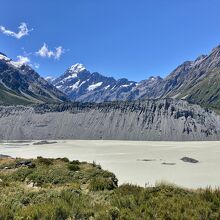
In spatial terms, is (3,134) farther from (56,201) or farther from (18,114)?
(56,201)

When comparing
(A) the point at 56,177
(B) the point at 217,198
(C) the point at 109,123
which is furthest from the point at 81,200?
(C) the point at 109,123

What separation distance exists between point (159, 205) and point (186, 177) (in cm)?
3600

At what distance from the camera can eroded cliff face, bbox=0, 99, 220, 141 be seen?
13225 cm

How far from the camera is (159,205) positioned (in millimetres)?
11562

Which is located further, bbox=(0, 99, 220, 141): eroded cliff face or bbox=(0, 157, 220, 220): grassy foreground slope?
bbox=(0, 99, 220, 141): eroded cliff face

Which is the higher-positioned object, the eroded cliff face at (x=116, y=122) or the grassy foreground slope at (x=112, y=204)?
the eroded cliff face at (x=116, y=122)

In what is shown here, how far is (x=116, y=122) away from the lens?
141125mm

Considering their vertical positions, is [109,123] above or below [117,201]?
above

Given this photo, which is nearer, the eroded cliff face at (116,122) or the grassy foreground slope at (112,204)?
the grassy foreground slope at (112,204)

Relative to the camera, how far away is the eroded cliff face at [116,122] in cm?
13225

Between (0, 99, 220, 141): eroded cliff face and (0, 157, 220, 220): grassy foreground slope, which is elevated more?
(0, 99, 220, 141): eroded cliff face

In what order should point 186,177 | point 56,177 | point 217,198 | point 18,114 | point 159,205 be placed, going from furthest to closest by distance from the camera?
point 18,114 → point 186,177 → point 56,177 → point 217,198 → point 159,205

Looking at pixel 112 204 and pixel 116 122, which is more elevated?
pixel 116 122

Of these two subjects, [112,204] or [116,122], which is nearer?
[112,204]
